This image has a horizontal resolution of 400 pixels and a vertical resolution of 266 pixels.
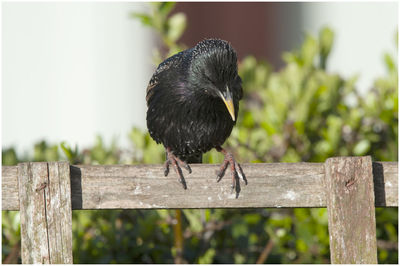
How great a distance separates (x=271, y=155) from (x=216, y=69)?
3.66ft

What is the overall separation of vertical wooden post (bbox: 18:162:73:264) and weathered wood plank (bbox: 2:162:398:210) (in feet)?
0.21

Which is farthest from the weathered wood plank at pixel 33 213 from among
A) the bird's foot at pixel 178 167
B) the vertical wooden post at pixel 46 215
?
the bird's foot at pixel 178 167

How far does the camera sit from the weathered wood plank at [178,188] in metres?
2.76

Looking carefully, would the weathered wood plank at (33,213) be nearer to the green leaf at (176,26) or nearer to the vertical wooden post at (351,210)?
the vertical wooden post at (351,210)

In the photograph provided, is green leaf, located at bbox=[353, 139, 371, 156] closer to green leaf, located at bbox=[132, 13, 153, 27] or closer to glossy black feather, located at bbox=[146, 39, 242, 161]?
glossy black feather, located at bbox=[146, 39, 242, 161]

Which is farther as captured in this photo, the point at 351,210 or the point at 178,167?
the point at 178,167

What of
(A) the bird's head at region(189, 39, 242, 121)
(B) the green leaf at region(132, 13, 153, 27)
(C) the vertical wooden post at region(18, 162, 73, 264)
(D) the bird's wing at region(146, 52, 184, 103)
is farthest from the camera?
(B) the green leaf at region(132, 13, 153, 27)

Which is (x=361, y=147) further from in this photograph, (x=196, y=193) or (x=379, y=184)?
(x=196, y=193)

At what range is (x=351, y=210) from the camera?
107 inches

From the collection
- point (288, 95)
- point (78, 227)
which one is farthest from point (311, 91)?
point (78, 227)

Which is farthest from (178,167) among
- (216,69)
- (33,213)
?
(33,213)

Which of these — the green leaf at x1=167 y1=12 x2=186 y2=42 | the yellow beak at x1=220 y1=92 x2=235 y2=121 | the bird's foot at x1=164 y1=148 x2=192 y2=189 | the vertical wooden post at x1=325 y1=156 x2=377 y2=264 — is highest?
the green leaf at x1=167 y1=12 x2=186 y2=42

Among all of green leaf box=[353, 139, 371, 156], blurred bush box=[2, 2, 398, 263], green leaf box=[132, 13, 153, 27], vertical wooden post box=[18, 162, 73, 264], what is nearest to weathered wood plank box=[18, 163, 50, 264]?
vertical wooden post box=[18, 162, 73, 264]

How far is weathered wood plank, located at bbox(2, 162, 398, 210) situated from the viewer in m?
2.76
